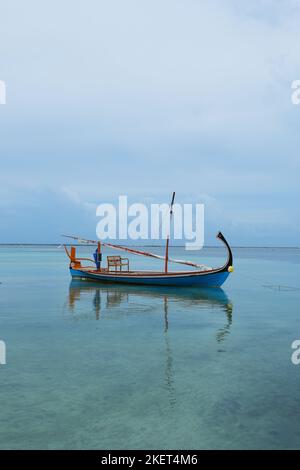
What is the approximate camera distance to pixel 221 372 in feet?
34.3

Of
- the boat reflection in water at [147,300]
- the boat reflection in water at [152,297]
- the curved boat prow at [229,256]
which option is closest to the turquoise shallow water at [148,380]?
the boat reflection in water at [147,300]

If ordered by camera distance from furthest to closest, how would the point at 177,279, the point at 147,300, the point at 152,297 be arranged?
the point at 177,279 → the point at 152,297 → the point at 147,300

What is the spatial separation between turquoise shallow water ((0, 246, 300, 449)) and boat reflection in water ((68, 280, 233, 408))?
219 mm

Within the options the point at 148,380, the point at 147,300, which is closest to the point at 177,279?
the point at 147,300

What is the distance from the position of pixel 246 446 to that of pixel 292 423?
1.30 meters

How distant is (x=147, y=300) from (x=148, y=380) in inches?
562

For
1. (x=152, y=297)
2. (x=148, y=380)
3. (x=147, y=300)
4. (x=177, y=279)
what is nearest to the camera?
(x=148, y=380)

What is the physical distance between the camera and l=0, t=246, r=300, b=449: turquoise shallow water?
704 centimetres

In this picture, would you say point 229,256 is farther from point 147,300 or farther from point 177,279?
point 147,300

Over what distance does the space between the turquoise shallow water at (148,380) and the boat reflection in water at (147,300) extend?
22cm

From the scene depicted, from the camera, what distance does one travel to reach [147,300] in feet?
78.8

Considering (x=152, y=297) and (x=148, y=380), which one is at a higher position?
(x=148, y=380)
